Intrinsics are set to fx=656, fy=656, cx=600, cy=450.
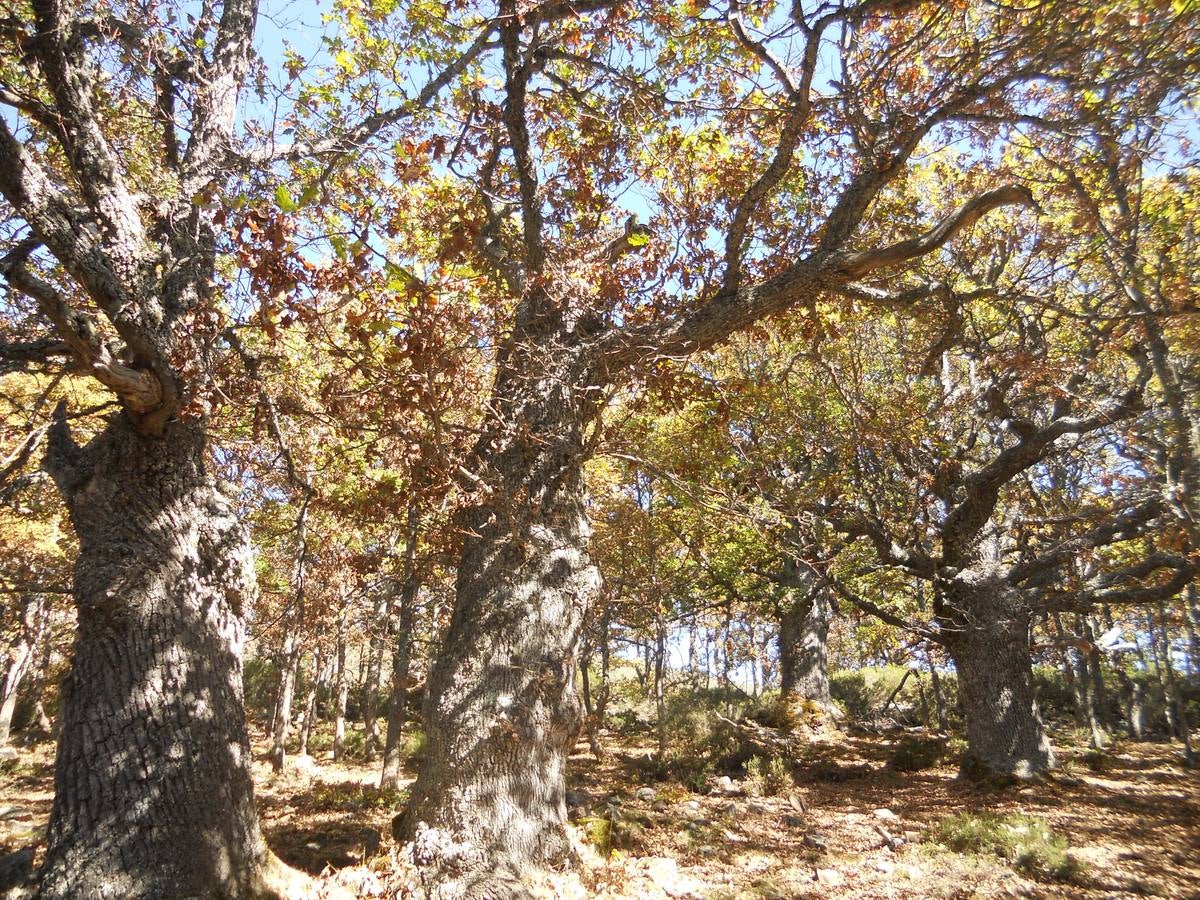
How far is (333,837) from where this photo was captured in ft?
25.5

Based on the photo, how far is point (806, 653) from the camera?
17.3m

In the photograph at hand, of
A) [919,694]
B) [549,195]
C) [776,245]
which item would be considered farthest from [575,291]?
[919,694]

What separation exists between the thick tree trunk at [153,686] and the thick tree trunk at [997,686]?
9770mm

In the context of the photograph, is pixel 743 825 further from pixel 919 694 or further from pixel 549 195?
pixel 919 694

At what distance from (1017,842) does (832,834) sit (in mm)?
2083

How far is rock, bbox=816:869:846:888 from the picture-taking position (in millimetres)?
6148

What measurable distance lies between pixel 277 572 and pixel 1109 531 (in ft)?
53.9

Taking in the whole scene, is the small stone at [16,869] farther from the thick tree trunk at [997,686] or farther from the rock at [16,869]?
the thick tree trunk at [997,686]

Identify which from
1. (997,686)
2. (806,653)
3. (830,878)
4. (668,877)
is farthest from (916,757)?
(668,877)

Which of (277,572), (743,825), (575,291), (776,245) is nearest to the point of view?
(575,291)

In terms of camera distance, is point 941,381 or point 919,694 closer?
point 941,381

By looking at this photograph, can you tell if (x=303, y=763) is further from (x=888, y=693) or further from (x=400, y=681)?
(x=888, y=693)

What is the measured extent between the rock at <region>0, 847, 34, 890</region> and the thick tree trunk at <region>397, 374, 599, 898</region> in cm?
443

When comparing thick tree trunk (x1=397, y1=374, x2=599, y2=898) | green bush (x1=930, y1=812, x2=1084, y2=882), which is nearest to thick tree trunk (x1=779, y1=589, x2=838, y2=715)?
green bush (x1=930, y1=812, x2=1084, y2=882)
